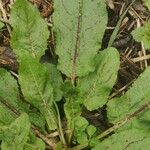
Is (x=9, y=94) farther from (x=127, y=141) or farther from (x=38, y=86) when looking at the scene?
(x=127, y=141)

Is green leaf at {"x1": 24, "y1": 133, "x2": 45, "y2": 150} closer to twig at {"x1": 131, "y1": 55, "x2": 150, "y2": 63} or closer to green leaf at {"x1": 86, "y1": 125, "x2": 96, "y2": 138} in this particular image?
green leaf at {"x1": 86, "y1": 125, "x2": 96, "y2": 138}

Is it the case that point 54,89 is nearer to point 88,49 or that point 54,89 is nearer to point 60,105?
point 60,105

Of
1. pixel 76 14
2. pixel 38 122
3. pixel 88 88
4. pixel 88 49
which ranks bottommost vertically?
pixel 38 122

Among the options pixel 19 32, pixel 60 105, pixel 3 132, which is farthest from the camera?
pixel 60 105

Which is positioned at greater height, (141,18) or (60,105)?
(141,18)

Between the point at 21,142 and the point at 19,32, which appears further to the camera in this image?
the point at 19,32

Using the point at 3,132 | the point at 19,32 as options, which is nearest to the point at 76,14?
the point at 19,32
